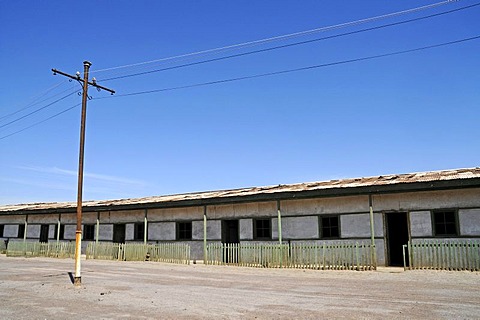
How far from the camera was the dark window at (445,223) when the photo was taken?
15.1 m

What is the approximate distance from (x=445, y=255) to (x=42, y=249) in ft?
76.6

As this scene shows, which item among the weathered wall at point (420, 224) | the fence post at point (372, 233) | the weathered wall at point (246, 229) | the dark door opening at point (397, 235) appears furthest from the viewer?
the weathered wall at point (246, 229)

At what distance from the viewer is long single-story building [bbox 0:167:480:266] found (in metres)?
15.1

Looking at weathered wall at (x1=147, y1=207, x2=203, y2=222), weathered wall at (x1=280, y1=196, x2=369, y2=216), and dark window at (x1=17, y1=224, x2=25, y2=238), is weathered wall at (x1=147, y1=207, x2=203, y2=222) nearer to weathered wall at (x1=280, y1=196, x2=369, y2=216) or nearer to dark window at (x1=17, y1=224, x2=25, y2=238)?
weathered wall at (x1=280, y1=196, x2=369, y2=216)

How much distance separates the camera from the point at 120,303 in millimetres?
8766

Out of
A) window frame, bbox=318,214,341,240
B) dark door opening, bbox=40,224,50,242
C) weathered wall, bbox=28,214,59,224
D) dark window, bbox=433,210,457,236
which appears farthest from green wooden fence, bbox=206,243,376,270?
dark door opening, bbox=40,224,50,242

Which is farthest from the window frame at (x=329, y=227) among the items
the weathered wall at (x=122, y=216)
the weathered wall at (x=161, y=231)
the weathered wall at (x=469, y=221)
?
the weathered wall at (x=122, y=216)

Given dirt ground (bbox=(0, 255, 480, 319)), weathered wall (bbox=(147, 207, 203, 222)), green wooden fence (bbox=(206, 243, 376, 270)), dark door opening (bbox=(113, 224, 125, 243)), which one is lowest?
dirt ground (bbox=(0, 255, 480, 319))

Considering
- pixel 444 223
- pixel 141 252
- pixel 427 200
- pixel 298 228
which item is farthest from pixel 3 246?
pixel 444 223

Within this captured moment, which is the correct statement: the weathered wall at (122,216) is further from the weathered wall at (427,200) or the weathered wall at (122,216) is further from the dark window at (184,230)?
the weathered wall at (427,200)

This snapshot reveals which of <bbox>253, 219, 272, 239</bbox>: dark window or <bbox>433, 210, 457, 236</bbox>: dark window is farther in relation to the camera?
<bbox>253, 219, 272, 239</bbox>: dark window

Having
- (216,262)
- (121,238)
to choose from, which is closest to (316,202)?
(216,262)

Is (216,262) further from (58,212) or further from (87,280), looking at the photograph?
(58,212)

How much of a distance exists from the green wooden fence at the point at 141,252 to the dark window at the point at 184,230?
0.55 metres
